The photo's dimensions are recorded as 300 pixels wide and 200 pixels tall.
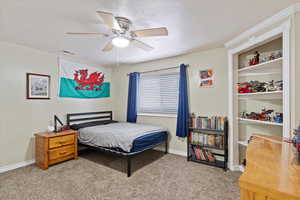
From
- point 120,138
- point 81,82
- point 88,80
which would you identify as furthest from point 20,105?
point 120,138

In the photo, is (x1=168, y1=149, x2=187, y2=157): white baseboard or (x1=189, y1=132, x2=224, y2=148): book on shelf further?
(x1=168, y1=149, x2=187, y2=157): white baseboard

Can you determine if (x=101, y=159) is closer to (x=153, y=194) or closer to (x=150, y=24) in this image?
(x=153, y=194)

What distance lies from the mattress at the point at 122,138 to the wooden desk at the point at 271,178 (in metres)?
1.88

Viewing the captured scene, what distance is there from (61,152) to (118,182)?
4.75ft

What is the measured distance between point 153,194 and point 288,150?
1.65 m

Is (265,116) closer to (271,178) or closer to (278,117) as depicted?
(278,117)

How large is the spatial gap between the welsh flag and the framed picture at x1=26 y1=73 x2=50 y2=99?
288mm

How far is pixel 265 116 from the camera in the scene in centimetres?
234

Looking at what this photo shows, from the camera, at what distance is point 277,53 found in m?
2.26

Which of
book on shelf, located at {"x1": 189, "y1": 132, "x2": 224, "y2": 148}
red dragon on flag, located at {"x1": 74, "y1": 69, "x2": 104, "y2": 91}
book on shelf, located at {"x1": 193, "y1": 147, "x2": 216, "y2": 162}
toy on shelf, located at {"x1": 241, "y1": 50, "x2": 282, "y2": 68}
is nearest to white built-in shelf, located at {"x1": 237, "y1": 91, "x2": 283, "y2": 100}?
toy on shelf, located at {"x1": 241, "y1": 50, "x2": 282, "y2": 68}

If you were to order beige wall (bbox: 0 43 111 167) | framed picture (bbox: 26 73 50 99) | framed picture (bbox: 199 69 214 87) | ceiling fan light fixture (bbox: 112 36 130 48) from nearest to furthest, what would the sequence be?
ceiling fan light fixture (bbox: 112 36 130 48), beige wall (bbox: 0 43 111 167), framed picture (bbox: 26 73 50 99), framed picture (bbox: 199 69 214 87)

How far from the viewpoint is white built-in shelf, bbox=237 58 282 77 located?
7.31 feet

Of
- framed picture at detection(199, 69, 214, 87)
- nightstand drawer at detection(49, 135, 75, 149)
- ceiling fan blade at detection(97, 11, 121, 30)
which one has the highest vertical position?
ceiling fan blade at detection(97, 11, 121, 30)

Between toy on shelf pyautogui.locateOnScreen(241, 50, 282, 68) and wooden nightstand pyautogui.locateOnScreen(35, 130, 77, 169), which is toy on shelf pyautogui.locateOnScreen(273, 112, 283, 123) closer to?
toy on shelf pyautogui.locateOnScreen(241, 50, 282, 68)
